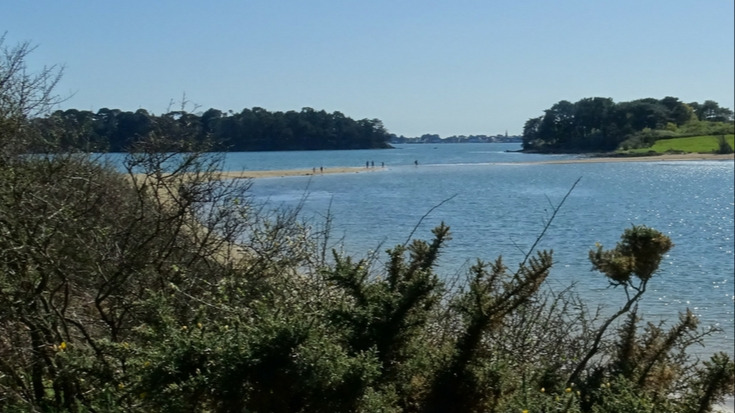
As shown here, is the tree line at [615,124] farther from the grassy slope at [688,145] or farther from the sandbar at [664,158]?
the sandbar at [664,158]

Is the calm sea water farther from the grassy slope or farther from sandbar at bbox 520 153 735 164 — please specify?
the grassy slope

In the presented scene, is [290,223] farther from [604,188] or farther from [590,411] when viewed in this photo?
[604,188]

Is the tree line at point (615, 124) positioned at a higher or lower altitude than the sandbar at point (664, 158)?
higher

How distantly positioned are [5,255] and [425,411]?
2564 mm

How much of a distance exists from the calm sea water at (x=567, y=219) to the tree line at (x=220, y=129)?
172 cm

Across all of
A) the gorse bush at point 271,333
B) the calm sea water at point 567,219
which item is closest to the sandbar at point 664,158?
the calm sea water at point 567,219

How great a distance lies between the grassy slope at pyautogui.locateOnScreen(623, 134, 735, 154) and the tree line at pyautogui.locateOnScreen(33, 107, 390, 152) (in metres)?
48.5

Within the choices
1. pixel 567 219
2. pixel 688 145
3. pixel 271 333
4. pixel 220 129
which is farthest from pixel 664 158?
pixel 271 333

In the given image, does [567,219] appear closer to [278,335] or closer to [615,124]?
[278,335]

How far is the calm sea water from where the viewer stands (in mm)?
15117

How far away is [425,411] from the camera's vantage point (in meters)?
4.14

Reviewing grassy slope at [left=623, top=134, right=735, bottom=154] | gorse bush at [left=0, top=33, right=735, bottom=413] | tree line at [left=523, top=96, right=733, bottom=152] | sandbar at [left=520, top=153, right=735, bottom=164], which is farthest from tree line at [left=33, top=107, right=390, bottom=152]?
grassy slope at [left=623, top=134, right=735, bottom=154]

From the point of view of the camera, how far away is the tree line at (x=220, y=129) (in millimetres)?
7834

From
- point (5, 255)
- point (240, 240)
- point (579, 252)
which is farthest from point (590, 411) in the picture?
point (579, 252)
